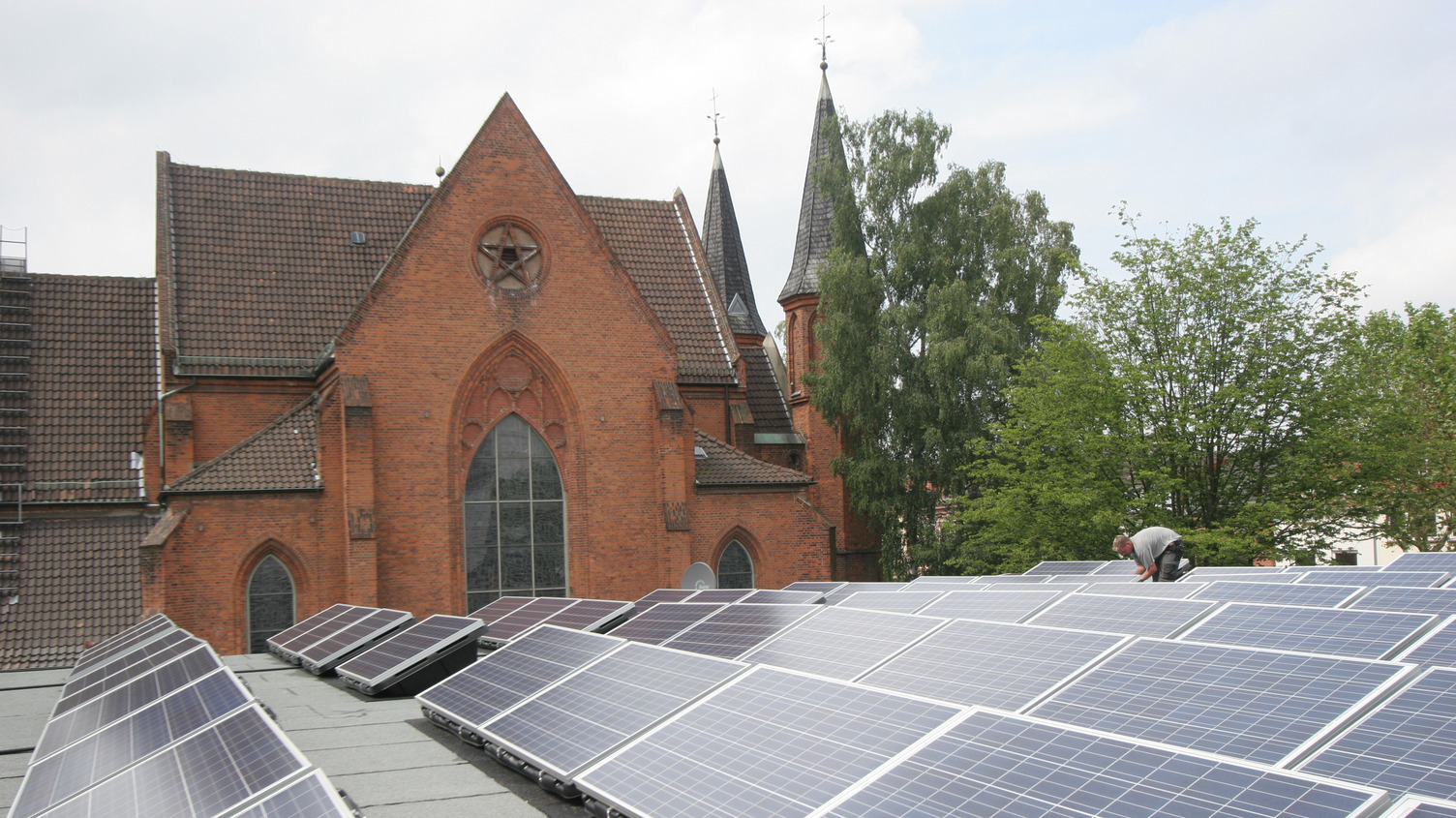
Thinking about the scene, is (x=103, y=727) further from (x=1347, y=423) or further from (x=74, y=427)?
(x=1347, y=423)

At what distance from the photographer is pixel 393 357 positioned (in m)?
27.6

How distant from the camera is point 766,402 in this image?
1547 inches

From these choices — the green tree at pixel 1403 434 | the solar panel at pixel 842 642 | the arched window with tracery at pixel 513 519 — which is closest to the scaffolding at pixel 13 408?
the arched window with tracery at pixel 513 519

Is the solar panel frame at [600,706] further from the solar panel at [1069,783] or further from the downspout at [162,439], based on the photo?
the downspout at [162,439]

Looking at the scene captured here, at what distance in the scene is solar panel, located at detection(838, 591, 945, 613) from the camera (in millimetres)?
13000

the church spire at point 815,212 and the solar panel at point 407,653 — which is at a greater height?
the church spire at point 815,212

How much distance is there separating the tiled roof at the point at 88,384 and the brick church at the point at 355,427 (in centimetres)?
7

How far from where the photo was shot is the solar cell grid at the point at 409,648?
11484 mm

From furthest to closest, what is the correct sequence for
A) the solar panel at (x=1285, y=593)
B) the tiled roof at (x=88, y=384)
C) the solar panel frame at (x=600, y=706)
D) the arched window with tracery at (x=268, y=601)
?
the tiled roof at (x=88, y=384), the arched window with tracery at (x=268, y=601), the solar panel at (x=1285, y=593), the solar panel frame at (x=600, y=706)

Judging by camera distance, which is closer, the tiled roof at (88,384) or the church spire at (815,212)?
the tiled roof at (88,384)

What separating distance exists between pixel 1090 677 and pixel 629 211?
106 feet

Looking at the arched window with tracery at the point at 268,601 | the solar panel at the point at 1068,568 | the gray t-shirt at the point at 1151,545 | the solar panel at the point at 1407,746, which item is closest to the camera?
the solar panel at the point at 1407,746

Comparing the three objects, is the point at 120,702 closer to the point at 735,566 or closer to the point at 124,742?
the point at 124,742

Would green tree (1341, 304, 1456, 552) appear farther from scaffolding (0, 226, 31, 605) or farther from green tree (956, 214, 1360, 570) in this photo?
scaffolding (0, 226, 31, 605)
